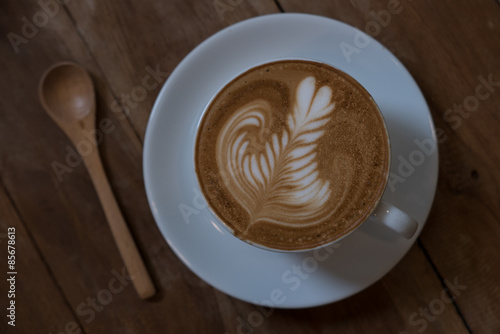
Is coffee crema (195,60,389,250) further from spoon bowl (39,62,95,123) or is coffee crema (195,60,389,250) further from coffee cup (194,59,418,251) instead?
spoon bowl (39,62,95,123)

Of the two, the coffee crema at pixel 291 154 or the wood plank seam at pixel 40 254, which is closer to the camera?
the coffee crema at pixel 291 154

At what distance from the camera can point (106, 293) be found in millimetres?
1313

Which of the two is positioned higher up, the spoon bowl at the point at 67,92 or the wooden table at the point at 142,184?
the spoon bowl at the point at 67,92

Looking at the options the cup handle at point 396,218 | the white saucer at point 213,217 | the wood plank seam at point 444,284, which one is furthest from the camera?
the wood plank seam at point 444,284

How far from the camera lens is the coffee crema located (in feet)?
3.25

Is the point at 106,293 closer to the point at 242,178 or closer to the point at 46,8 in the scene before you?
the point at 242,178

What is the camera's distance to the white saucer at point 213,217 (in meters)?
1.10

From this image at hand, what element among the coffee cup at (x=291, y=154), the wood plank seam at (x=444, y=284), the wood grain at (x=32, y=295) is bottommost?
the wood plank seam at (x=444, y=284)

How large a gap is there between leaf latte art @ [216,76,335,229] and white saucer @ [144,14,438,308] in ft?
0.54

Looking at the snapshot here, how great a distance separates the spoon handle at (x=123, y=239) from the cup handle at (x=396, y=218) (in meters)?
0.75

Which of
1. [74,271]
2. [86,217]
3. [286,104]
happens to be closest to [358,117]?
[286,104]

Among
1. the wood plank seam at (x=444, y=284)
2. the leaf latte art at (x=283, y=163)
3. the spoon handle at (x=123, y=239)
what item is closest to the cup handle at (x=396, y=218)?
the leaf latte art at (x=283, y=163)

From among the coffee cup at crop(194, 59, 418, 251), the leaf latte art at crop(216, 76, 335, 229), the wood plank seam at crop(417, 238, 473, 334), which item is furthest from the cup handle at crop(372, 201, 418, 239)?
the wood plank seam at crop(417, 238, 473, 334)

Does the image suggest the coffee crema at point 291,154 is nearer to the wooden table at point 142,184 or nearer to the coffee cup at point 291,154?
the coffee cup at point 291,154
